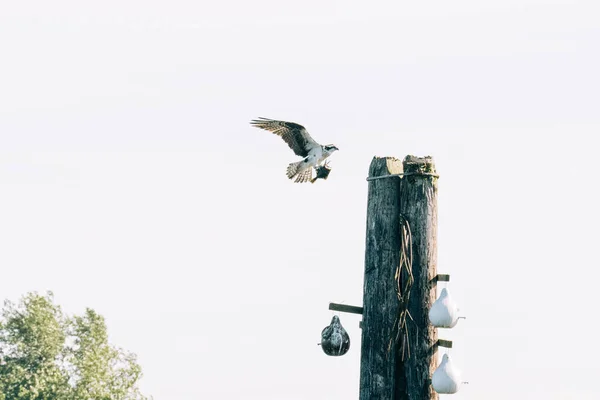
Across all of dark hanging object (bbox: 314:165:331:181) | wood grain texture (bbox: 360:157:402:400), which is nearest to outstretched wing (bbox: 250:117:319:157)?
dark hanging object (bbox: 314:165:331:181)

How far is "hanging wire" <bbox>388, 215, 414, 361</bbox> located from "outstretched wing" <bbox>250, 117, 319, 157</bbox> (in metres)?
3.14

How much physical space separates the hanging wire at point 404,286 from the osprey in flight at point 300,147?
9.29ft

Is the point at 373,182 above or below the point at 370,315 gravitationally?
above

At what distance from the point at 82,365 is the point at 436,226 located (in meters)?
20.8

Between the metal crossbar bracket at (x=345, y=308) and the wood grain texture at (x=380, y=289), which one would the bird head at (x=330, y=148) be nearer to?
the wood grain texture at (x=380, y=289)

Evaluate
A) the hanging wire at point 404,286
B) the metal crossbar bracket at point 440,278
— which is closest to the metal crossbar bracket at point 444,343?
the hanging wire at point 404,286

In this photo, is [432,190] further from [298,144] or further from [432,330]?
[298,144]

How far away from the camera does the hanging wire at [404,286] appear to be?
30.1 feet

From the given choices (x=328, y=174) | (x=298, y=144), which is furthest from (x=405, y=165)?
(x=298, y=144)

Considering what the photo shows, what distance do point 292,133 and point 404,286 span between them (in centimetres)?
360

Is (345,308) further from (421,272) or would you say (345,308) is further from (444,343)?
(444,343)

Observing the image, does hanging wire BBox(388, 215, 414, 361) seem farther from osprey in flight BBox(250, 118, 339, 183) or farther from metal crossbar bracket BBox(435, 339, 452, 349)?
osprey in flight BBox(250, 118, 339, 183)

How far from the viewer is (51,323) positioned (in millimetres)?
28766

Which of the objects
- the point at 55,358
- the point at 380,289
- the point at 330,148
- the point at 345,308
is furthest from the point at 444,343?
the point at 55,358
